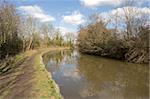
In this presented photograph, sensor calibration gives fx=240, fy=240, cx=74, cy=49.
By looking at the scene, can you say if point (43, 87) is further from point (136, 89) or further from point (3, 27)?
point (3, 27)

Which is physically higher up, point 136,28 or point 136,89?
point 136,28

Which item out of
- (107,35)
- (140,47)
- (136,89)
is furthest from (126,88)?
(107,35)

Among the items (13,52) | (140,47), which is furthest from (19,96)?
(13,52)

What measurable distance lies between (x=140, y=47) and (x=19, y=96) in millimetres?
27718

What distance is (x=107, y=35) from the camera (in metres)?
51.2

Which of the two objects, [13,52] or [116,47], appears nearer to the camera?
[116,47]

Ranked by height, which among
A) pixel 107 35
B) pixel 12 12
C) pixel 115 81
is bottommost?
pixel 115 81

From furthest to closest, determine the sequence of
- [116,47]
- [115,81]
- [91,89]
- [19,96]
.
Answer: [116,47], [115,81], [91,89], [19,96]

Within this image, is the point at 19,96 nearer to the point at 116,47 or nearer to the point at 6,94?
the point at 6,94

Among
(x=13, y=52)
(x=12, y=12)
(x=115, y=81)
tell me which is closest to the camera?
(x=115, y=81)

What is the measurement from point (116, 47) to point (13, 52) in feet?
67.3

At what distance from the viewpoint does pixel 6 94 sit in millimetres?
13398

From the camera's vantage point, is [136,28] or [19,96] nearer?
[19,96]

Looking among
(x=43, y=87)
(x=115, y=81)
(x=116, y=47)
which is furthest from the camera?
(x=116, y=47)
